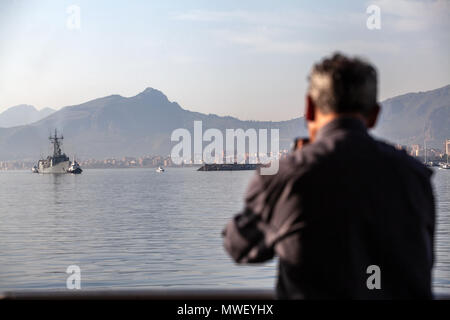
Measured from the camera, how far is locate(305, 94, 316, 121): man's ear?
64.9 inches

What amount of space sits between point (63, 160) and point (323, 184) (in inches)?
5504

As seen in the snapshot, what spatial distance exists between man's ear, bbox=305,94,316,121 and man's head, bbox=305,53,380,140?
0.01 metres

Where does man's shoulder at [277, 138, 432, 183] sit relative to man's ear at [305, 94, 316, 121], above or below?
below

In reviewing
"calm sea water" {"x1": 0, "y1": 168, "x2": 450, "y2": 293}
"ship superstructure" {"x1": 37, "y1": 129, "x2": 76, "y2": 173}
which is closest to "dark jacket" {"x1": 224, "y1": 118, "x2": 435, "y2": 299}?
"calm sea water" {"x1": 0, "y1": 168, "x2": 450, "y2": 293}

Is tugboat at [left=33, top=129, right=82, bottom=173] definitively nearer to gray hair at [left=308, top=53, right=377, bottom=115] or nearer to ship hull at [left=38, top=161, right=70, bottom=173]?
ship hull at [left=38, top=161, right=70, bottom=173]

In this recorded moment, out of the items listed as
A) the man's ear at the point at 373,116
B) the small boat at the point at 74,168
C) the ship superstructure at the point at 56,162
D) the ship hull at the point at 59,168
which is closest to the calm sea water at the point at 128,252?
the man's ear at the point at 373,116

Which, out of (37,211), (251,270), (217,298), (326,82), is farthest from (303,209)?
(37,211)

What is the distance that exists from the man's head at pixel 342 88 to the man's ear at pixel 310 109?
1 centimetres

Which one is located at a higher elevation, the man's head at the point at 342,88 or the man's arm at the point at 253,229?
the man's head at the point at 342,88

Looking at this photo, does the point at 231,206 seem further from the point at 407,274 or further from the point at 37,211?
the point at 407,274

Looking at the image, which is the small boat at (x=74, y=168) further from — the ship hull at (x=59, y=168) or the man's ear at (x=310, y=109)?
the man's ear at (x=310, y=109)

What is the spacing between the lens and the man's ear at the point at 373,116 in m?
1.65

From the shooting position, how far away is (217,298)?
1.98 metres

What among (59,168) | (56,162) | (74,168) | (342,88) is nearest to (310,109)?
(342,88)
